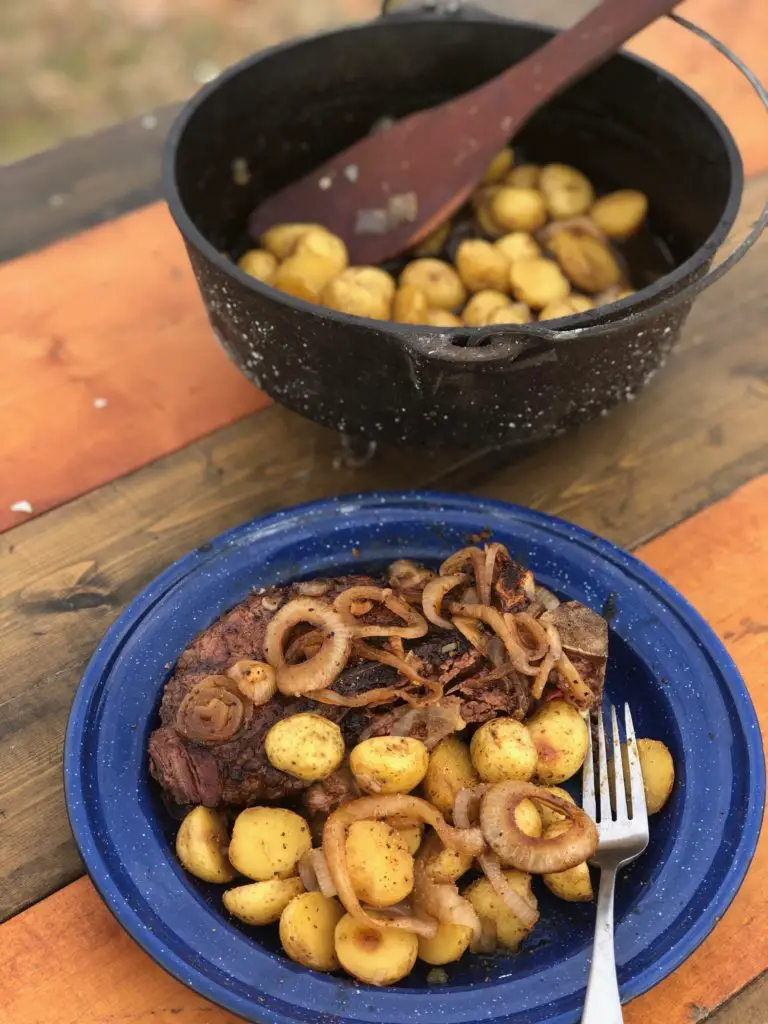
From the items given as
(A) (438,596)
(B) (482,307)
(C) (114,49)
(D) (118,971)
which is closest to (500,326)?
(A) (438,596)

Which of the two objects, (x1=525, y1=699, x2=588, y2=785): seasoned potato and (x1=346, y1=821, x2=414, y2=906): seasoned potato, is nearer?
(x1=346, y1=821, x2=414, y2=906): seasoned potato

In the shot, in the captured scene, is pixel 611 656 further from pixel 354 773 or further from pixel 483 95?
pixel 483 95

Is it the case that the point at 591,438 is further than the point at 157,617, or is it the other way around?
the point at 591,438

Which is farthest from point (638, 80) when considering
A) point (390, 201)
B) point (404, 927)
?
point (404, 927)

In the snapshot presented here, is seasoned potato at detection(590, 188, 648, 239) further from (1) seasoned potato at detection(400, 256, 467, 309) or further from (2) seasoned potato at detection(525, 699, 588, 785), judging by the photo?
(2) seasoned potato at detection(525, 699, 588, 785)

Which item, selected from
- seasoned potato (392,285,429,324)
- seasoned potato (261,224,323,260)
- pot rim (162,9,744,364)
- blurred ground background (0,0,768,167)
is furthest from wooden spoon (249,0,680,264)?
blurred ground background (0,0,768,167)

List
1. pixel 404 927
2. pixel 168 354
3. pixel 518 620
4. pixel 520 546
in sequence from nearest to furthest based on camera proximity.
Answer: pixel 404 927 < pixel 518 620 < pixel 520 546 < pixel 168 354

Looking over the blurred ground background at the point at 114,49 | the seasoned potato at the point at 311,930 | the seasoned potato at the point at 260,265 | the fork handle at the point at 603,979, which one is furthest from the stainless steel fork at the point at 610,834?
the blurred ground background at the point at 114,49

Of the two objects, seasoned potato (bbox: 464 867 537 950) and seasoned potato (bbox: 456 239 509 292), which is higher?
seasoned potato (bbox: 456 239 509 292)
